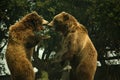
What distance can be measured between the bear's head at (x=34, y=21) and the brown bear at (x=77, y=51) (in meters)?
0.46

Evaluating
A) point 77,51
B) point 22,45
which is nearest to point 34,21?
point 22,45

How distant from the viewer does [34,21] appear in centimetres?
954

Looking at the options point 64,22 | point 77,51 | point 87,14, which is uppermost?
point 64,22

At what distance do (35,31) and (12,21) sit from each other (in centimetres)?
1365

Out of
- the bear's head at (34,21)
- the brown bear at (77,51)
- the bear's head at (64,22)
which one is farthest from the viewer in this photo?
the bear's head at (34,21)

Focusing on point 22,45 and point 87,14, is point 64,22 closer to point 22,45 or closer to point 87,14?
point 22,45

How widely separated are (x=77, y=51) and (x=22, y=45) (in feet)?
3.63

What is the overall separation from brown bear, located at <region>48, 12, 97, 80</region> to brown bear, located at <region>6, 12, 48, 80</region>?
1.86 ft

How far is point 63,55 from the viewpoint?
9070 mm

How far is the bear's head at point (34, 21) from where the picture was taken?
952 centimetres

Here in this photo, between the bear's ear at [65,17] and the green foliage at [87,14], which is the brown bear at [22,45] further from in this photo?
the green foliage at [87,14]

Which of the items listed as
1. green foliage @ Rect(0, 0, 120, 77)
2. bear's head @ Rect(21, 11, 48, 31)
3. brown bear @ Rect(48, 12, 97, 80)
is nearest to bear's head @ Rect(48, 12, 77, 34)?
brown bear @ Rect(48, 12, 97, 80)

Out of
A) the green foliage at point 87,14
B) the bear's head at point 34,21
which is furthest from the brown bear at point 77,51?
Answer: the green foliage at point 87,14

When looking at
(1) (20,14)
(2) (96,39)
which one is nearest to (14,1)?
(1) (20,14)
